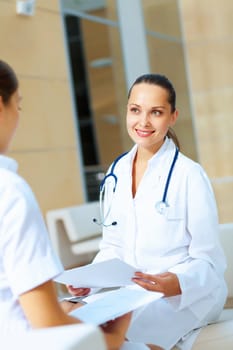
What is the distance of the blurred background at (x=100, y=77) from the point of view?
21.3ft

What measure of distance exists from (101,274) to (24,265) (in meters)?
0.45

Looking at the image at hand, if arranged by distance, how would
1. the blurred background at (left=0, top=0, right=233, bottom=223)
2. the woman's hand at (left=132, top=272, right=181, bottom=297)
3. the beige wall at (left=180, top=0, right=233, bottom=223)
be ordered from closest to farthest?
the woman's hand at (left=132, top=272, right=181, bottom=297) < the blurred background at (left=0, top=0, right=233, bottom=223) < the beige wall at (left=180, top=0, right=233, bottom=223)

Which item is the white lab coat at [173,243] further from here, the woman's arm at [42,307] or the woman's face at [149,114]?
the woman's arm at [42,307]

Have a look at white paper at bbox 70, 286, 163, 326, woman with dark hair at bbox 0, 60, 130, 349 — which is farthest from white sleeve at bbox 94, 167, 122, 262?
woman with dark hair at bbox 0, 60, 130, 349

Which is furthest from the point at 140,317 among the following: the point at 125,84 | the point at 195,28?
the point at 195,28

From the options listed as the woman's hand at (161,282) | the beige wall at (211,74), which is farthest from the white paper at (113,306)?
the beige wall at (211,74)

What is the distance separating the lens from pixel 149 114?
2.17m

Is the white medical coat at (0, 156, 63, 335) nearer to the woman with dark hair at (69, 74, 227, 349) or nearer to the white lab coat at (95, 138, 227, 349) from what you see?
the woman with dark hair at (69, 74, 227, 349)

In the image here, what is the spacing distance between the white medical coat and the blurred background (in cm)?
324

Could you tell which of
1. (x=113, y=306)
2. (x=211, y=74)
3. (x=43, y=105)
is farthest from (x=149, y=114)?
(x=211, y=74)

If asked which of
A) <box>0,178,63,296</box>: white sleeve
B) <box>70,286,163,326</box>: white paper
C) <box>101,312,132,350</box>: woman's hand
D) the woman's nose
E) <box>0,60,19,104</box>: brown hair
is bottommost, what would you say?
<box>101,312,132,350</box>: woman's hand

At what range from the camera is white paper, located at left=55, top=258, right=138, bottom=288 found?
1.64 m

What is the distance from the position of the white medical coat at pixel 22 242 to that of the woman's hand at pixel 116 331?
222 millimetres

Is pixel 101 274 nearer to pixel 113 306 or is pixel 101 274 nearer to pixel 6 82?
pixel 113 306
